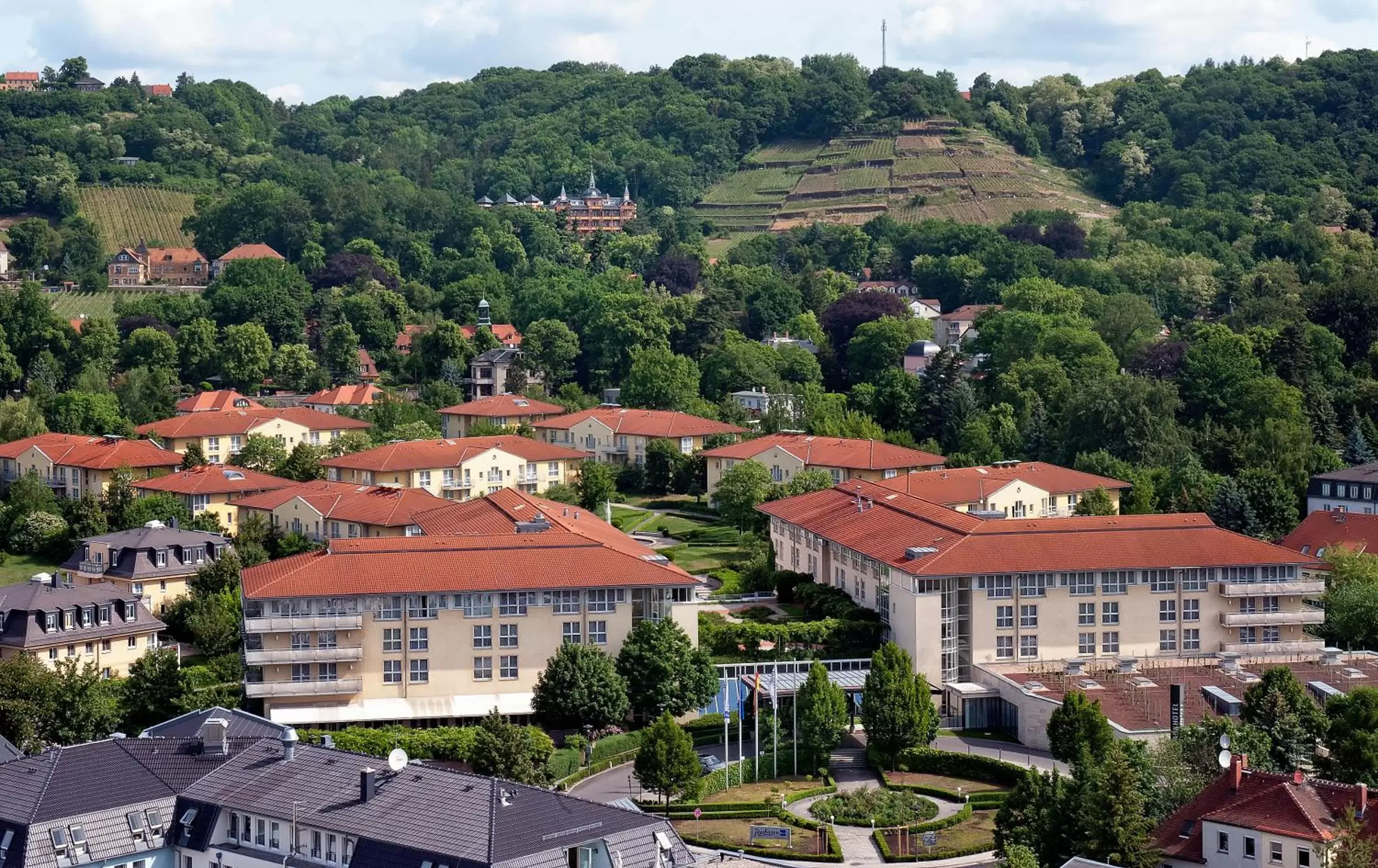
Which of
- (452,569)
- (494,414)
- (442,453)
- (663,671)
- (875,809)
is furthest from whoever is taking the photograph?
(494,414)

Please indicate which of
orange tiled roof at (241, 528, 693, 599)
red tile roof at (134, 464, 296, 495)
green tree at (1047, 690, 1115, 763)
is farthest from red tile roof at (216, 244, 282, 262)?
green tree at (1047, 690, 1115, 763)

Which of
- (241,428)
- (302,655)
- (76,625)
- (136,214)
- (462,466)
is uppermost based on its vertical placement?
(136,214)

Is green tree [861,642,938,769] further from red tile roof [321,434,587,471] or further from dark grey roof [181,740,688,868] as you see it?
red tile roof [321,434,587,471]

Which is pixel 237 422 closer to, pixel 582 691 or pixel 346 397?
pixel 346 397

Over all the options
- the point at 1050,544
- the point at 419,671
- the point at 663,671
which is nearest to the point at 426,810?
the point at 663,671

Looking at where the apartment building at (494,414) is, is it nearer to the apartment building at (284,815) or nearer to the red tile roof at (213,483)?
the red tile roof at (213,483)

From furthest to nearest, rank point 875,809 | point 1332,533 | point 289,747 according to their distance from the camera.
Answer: point 1332,533, point 875,809, point 289,747
